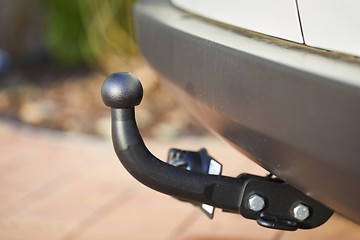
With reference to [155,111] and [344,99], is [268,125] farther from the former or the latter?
[155,111]

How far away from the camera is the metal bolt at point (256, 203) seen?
1.74m

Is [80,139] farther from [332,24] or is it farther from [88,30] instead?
[332,24]

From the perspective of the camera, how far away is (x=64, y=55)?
6.34 metres

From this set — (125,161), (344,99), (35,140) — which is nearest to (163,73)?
(125,161)

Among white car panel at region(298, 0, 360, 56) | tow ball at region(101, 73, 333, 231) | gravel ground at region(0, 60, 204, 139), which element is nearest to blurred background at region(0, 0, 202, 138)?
gravel ground at region(0, 60, 204, 139)

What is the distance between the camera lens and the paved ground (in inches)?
114

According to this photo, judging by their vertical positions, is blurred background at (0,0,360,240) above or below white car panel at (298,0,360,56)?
below

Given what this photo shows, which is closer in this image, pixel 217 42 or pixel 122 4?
pixel 217 42

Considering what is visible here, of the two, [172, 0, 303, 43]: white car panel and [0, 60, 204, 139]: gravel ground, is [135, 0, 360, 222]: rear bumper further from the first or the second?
[0, 60, 204, 139]: gravel ground

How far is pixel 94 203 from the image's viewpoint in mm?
3256

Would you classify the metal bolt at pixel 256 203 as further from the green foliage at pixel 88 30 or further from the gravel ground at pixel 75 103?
the green foliage at pixel 88 30

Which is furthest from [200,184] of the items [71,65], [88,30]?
[71,65]

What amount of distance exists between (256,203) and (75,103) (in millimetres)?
3808

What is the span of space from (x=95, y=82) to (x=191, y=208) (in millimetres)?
2859
